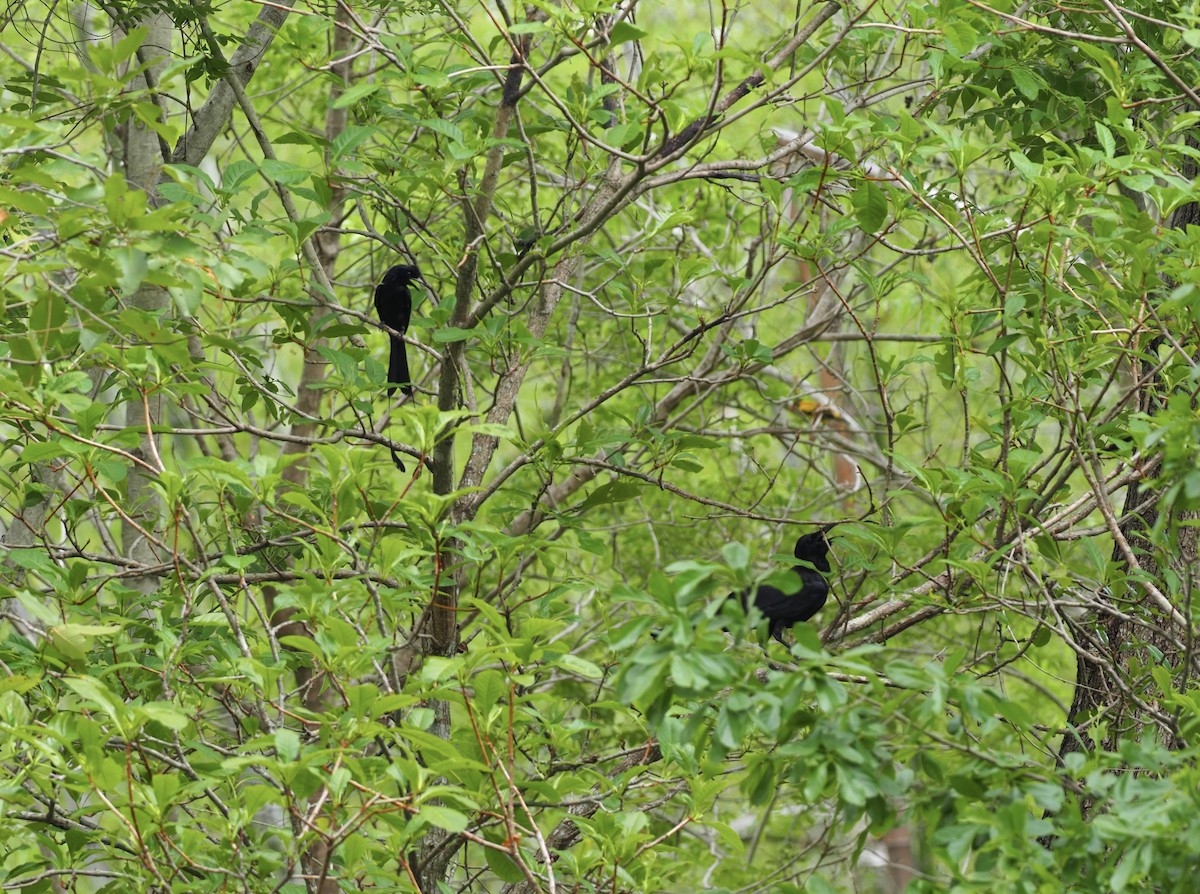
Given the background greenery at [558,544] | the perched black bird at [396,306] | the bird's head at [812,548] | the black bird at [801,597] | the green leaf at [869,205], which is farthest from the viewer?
the perched black bird at [396,306]

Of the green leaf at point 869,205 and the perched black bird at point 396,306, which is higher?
the green leaf at point 869,205

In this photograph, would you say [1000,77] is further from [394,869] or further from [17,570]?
[17,570]

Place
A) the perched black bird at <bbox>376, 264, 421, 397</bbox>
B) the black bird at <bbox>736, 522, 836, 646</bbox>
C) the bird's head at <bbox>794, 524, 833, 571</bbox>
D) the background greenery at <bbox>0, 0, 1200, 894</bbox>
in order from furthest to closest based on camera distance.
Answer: the perched black bird at <bbox>376, 264, 421, 397</bbox>
the bird's head at <bbox>794, 524, 833, 571</bbox>
the black bird at <bbox>736, 522, 836, 646</bbox>
the background greenery at <bbox>0, 0, 1200, 894</bbox>

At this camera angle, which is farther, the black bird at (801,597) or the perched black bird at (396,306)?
the perched black bird at (396,306)

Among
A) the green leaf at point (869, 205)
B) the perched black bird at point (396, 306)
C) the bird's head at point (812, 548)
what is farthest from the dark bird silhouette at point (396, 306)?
the green leaf at point (869, 205)

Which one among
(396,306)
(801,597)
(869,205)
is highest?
(869,205)

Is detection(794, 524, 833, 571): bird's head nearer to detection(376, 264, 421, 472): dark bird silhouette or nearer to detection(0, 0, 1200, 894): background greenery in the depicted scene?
detection(0, 0, 1200, 894): background greenery

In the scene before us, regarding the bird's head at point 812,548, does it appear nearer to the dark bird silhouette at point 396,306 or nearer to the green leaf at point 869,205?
the green leaf at point 869,205

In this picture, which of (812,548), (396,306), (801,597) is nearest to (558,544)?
(801,597)

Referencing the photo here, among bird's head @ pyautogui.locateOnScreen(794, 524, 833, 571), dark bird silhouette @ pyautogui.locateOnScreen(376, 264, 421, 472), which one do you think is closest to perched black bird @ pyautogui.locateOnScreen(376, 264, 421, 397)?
dark bird silhouette @ pyautogui.locateOnScreen(376, 264, 421, 472)

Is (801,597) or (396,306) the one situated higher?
(396,306)

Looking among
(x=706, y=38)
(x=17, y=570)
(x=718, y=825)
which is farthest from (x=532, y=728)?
(x=706, y=38)

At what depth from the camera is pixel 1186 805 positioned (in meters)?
2.01

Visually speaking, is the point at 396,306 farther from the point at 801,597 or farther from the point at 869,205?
the point at 869,205
